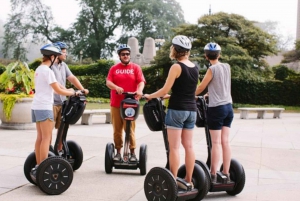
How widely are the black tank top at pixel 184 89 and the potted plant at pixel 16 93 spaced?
7.45 metres

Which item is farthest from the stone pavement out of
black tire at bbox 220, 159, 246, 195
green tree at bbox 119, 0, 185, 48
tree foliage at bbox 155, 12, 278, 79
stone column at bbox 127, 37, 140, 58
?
green tree at bbox 119, 0, 185, 48

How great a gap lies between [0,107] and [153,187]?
777 cm

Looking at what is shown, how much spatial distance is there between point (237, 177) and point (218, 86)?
1.06 meters

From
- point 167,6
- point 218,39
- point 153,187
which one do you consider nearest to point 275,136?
point 153,187

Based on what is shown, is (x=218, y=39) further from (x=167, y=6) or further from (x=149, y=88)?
(x=167, y=6)

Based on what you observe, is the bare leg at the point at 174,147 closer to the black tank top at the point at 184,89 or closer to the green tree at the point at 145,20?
the black tank top at the point at 184,89

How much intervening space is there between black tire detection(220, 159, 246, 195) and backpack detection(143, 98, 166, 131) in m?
0.99

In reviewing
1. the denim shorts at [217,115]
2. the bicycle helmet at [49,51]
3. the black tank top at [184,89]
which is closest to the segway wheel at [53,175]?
the bicycle helmet at [49,51]

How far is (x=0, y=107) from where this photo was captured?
Answer: 1133 centimetres

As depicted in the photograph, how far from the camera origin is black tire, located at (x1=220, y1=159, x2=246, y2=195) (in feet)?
16.7

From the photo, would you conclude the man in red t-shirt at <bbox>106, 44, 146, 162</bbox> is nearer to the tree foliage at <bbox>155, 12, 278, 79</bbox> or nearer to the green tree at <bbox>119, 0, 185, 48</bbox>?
the tree foliage at <bbox>155, 12, 278, 79</bbox>

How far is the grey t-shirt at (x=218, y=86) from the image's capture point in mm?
4938

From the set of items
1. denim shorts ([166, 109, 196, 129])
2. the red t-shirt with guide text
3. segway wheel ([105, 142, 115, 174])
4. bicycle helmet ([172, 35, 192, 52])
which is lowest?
segway wheel ([105, 142, 115, 174])

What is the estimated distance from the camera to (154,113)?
4898 millimetres
